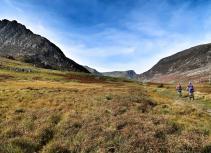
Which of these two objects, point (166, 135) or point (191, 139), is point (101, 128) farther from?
point (191, 139)

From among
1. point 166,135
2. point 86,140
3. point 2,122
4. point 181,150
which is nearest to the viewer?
point 181,150

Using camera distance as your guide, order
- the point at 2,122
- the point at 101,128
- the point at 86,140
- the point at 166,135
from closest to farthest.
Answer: the point at 86,140
the point at 166,135
the point at 101,128
the point at 2,122

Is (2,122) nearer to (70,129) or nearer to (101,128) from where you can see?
(70,129)

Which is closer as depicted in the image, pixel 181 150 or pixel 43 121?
pixel 181 150

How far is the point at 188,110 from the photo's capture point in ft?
85.4

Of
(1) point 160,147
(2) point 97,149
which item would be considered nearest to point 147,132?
(1) point 160,147

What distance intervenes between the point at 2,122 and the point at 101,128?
18.7 ft

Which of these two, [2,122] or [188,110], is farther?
[188,110]

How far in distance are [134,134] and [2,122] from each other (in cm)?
Result: 752

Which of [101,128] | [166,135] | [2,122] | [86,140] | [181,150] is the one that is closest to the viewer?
[181,150]

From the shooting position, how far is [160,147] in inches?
477

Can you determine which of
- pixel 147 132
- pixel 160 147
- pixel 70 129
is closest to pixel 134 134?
pixel 147 132

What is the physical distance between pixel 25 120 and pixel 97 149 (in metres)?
6.30

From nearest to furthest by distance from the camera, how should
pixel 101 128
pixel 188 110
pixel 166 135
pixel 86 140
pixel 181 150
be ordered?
pixel 181 150, pixel 86 140, pixel 166 135, pixel 101 128, pixel 188 110
